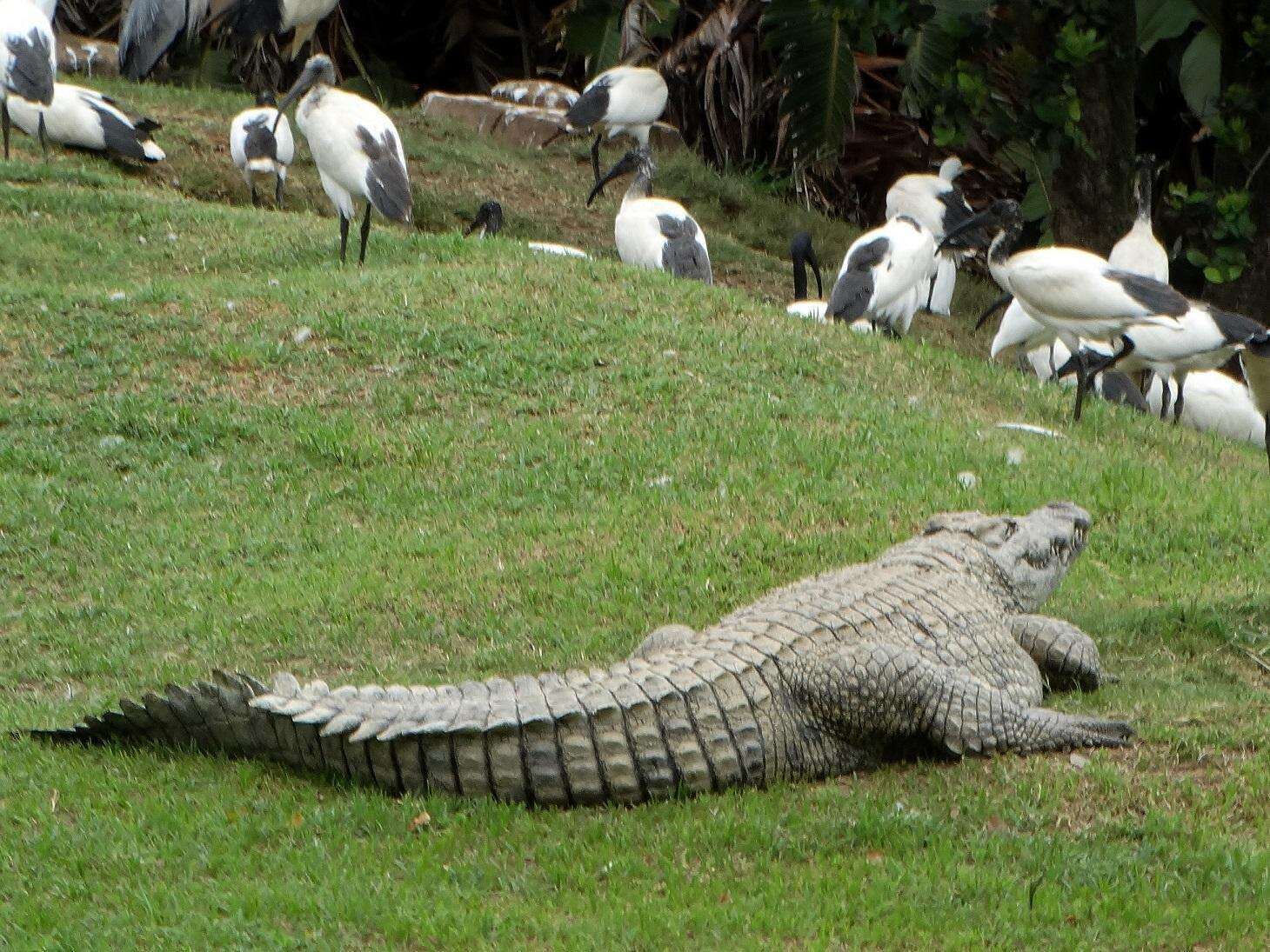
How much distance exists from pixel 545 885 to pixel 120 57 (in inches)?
529

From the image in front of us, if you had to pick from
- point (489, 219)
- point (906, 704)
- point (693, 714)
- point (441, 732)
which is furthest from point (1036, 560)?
point (489, 219)

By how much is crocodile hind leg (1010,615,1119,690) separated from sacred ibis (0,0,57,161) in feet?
34.0

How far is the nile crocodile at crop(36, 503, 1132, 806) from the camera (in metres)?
3.95

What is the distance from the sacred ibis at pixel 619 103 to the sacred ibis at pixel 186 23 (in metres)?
2.44

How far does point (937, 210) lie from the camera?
14875 mm

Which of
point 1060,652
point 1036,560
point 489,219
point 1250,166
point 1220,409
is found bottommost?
point 1220,409

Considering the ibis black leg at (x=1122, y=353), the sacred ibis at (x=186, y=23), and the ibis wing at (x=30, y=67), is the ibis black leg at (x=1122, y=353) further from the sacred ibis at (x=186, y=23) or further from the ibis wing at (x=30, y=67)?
the ibis wing at (x=30, y=67)

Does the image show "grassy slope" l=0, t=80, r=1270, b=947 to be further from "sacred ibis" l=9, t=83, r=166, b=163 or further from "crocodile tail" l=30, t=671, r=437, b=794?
"sacred ibis" l=9, t=83, r=166, b=163

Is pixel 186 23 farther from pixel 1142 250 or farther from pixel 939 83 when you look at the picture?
pixel 1142 250

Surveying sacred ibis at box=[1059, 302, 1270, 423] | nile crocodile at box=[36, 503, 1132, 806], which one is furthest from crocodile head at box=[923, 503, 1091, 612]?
sacred ibis at box=[1059, 302, 1270, 423]

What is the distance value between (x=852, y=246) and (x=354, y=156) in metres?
3.73

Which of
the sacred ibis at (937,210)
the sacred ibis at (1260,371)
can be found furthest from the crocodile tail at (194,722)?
the sacred ibis at (937,210)

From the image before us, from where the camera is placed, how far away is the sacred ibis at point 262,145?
13336 mm

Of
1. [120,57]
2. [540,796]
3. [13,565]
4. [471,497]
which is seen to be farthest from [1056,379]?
[120,57]
